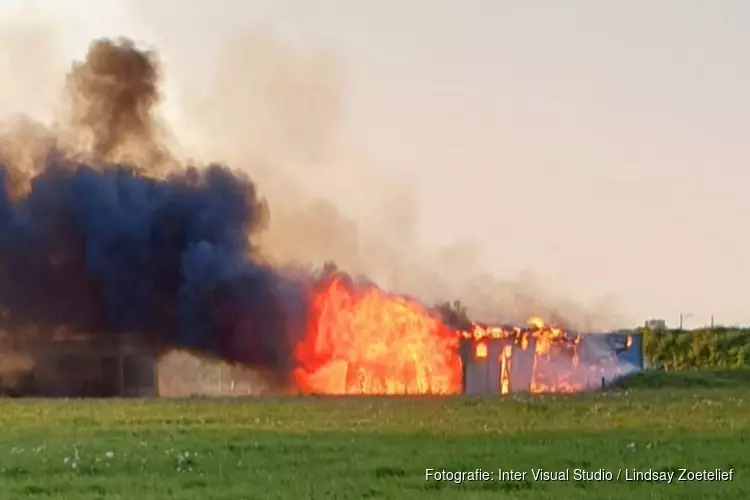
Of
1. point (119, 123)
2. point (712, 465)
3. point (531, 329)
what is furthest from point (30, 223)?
point (712, 465)

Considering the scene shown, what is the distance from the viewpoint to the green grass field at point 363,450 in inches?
529

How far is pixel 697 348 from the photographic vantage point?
63.9 meters

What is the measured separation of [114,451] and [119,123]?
136ft

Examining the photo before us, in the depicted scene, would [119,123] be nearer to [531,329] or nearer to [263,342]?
[263,342]

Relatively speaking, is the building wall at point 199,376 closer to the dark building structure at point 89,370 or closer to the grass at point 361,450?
the dark building structure at point 89,370

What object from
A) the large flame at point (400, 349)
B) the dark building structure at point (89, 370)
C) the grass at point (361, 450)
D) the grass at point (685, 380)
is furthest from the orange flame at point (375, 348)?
the grass at point (361, 450)

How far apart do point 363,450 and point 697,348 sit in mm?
50622

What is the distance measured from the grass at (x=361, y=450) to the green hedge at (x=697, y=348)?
116 feet

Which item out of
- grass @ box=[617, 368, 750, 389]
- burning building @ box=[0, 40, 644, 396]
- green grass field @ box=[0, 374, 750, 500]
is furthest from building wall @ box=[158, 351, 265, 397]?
green grass field @ box=[0, 374, 750, 500]

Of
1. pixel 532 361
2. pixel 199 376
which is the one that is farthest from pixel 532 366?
pixel 199 376

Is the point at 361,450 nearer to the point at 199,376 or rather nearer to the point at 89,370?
the point at 89,370

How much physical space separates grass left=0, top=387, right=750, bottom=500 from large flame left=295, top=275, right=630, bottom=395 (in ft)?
63.6

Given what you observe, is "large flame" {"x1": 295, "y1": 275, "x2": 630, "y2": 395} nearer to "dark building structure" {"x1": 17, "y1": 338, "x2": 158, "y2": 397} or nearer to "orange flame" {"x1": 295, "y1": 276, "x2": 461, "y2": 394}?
"orange flame" {"x1": 295, "y1": 276, "x2": 461, "y2": 394}

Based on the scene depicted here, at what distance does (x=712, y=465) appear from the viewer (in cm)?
1531
